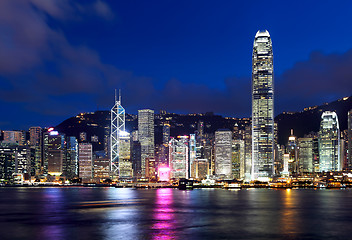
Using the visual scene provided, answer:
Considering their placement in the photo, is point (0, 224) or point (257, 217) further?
point (257, 217)

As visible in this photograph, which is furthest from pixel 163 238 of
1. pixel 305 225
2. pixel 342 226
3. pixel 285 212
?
pixel 285 212

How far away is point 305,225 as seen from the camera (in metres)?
81.9

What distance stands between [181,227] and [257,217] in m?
24.5

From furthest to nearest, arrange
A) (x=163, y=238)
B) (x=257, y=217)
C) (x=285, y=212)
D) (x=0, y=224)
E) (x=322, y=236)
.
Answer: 1. (x=285, y=212)
2. (x=257, y=217)
3. (x=0, y=224)
4. (x=322, y=236)
5. (x=163, y=238)

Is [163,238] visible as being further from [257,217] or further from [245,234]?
[257,217]

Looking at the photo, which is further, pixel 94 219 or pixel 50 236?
pixel 94 219

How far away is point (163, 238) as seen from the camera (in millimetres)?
65062

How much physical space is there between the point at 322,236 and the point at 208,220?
1013 inches

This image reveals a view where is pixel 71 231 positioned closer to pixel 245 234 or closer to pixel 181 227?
pixel 181 227

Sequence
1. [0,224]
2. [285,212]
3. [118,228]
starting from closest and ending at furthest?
[118,228], [0,224], [285,212]

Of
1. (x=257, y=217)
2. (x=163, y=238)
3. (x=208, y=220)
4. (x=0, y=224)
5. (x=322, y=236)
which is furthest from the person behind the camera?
(x=257, y=217)

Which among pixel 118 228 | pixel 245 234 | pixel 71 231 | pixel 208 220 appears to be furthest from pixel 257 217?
pixel 71 231

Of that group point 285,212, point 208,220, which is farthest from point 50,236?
point 285,212

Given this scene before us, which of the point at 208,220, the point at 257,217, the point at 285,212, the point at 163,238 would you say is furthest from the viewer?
the point at 285,212
